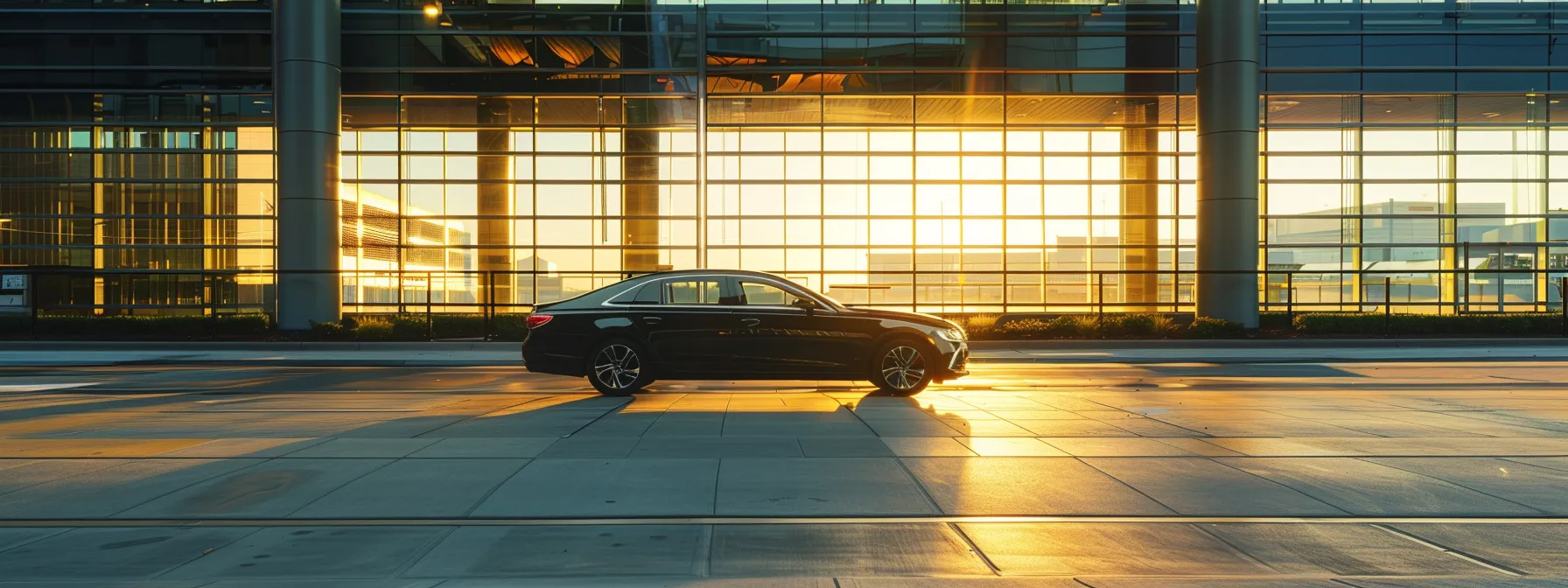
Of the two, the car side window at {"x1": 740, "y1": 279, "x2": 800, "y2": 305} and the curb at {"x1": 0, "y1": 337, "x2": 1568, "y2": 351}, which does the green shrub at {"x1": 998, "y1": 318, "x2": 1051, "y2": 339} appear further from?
the car side window at {"x1": 740, "y1": 279, "x2": 800, "y2": 305}

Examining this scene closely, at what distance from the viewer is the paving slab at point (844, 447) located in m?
8.09

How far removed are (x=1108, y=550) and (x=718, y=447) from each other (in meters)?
3.82

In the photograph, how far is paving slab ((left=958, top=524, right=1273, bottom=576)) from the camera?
491 centimetres

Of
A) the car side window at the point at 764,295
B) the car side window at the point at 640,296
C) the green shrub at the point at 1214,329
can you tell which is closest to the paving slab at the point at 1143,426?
the car side window at the point at 764,295

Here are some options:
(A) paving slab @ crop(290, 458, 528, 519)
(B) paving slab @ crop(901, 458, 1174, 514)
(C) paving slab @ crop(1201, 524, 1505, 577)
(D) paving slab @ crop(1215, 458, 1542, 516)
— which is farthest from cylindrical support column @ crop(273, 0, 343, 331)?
(C) paving slab @ crop(1201, 524, 1505, 577)

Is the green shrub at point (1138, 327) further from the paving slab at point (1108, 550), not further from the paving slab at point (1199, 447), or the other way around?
the paving slab at point (1108, 550)

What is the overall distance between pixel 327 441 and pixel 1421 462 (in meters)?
8.16

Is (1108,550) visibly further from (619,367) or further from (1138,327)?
(1138,327)

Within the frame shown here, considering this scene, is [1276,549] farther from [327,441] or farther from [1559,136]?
[1559,136]

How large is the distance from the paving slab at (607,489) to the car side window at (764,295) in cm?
507

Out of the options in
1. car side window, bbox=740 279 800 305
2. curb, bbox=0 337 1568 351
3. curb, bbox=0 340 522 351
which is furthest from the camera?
curb, bbox=0 337 1568 351

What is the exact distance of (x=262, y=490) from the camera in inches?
262

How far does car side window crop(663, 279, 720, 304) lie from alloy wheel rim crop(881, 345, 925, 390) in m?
2.10

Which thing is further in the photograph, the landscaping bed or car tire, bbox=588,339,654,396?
the landscaping bed
